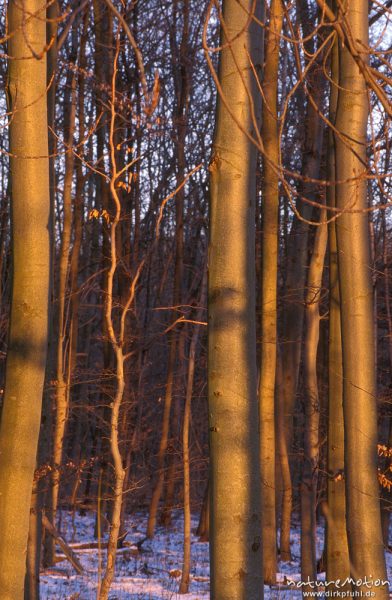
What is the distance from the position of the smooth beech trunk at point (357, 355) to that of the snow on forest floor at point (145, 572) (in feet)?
13.4

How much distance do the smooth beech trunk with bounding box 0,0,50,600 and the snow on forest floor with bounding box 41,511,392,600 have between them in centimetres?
396

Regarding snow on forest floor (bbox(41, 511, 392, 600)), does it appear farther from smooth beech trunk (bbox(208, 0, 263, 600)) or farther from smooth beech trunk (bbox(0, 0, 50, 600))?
smooth beech trunk (bbox(208, 0, 263, 600))

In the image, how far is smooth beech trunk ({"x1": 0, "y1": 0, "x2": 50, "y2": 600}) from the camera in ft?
16.0

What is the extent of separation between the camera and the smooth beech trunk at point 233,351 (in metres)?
4.27

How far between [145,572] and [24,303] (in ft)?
30.3

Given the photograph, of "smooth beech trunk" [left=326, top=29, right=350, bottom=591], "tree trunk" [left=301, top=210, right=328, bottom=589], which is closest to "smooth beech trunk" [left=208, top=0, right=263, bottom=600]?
"smooth beech trunk" [left=326, top=29, right=350, bottom=591]

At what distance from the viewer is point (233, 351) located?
4.42 m

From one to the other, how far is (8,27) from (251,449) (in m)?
3.46

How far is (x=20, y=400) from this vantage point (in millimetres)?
4941

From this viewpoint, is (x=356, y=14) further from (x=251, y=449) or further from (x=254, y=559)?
(x=254, y=559)

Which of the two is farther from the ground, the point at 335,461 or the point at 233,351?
the point at 233,351

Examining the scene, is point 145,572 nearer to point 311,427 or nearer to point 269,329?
point 311,427

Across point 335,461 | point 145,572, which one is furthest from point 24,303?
A: point 145,572

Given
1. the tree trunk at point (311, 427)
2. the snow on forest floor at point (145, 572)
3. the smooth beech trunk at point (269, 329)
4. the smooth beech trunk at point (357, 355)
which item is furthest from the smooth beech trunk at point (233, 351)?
the smooth beech trunk at point (269, 329)
